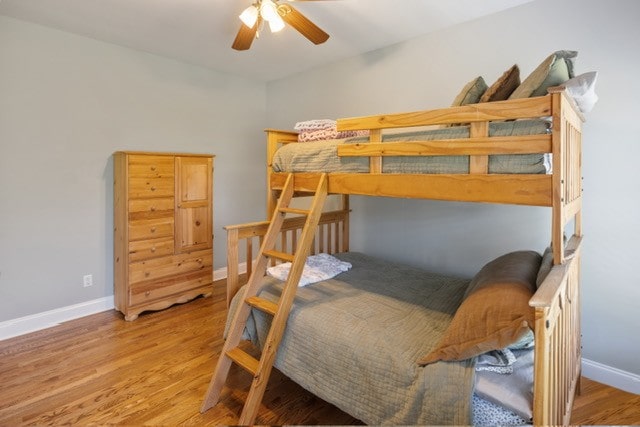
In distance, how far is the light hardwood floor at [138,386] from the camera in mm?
1915

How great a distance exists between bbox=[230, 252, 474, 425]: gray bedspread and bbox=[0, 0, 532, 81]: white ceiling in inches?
77.6

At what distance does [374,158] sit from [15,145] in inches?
113

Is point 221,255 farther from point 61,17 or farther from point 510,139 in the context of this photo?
point 510,139

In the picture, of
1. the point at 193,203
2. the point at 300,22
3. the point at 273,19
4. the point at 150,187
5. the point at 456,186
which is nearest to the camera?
the point at 456,186

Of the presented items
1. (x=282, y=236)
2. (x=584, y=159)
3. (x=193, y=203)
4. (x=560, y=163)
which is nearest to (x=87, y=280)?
(x=193, y=203)

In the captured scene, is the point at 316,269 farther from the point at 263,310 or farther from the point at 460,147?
the point at 460,147

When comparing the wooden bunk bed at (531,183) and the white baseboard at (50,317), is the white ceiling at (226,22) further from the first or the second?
the white baseboard at (50,317)

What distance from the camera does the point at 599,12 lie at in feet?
7.09

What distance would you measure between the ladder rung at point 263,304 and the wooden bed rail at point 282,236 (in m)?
0.38

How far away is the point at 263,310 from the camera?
6.61 ft

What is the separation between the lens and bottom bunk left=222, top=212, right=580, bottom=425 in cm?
126

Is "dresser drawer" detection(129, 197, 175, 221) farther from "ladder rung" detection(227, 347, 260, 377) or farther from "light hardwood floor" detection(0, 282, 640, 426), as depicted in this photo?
"ladder rung" detection(227, 347, 260, 377)

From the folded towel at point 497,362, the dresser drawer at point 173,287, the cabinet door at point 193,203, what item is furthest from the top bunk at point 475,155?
the dresser drawer at point 173,287

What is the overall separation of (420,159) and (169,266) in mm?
2651
